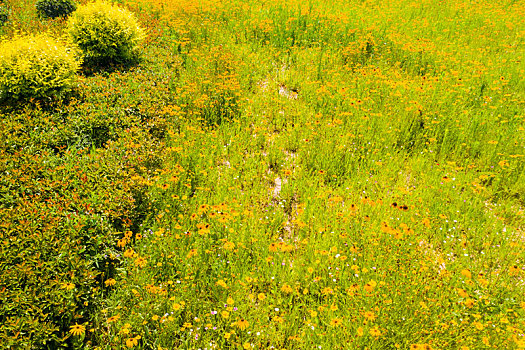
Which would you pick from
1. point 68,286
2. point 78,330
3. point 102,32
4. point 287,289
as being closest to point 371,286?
point 287,289

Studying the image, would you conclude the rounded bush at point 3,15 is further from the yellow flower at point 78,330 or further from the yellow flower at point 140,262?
the yellow flower at point 78,330

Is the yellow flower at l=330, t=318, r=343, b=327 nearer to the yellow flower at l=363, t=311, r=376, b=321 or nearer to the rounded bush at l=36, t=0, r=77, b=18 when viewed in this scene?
the yellow flower at l=363, t=311, r=376, b=321

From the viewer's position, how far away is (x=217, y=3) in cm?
1035

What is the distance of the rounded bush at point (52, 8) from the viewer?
8.34m

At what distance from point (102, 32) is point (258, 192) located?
477 cm

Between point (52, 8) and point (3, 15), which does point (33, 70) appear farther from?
point (52, 8)

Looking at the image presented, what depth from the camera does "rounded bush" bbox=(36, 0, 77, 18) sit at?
834cm

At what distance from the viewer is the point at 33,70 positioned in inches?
207

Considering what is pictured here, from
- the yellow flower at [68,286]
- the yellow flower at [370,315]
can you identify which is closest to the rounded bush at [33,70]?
the yellow flower at [68,286]

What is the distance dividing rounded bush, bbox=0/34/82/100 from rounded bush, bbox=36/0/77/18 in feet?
11.6

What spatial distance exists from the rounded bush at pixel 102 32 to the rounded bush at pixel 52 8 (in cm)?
218

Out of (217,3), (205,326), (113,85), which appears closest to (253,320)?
(205,326)

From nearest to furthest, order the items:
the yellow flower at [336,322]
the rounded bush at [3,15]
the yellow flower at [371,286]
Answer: the yellow flower at [336,322], the yellow flower at [371,286], the rounded bush at [3,15]

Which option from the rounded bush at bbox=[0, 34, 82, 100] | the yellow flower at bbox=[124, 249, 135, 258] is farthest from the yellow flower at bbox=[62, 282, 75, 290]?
the rounded bush at bbox=[0, 34, 82, 100]
